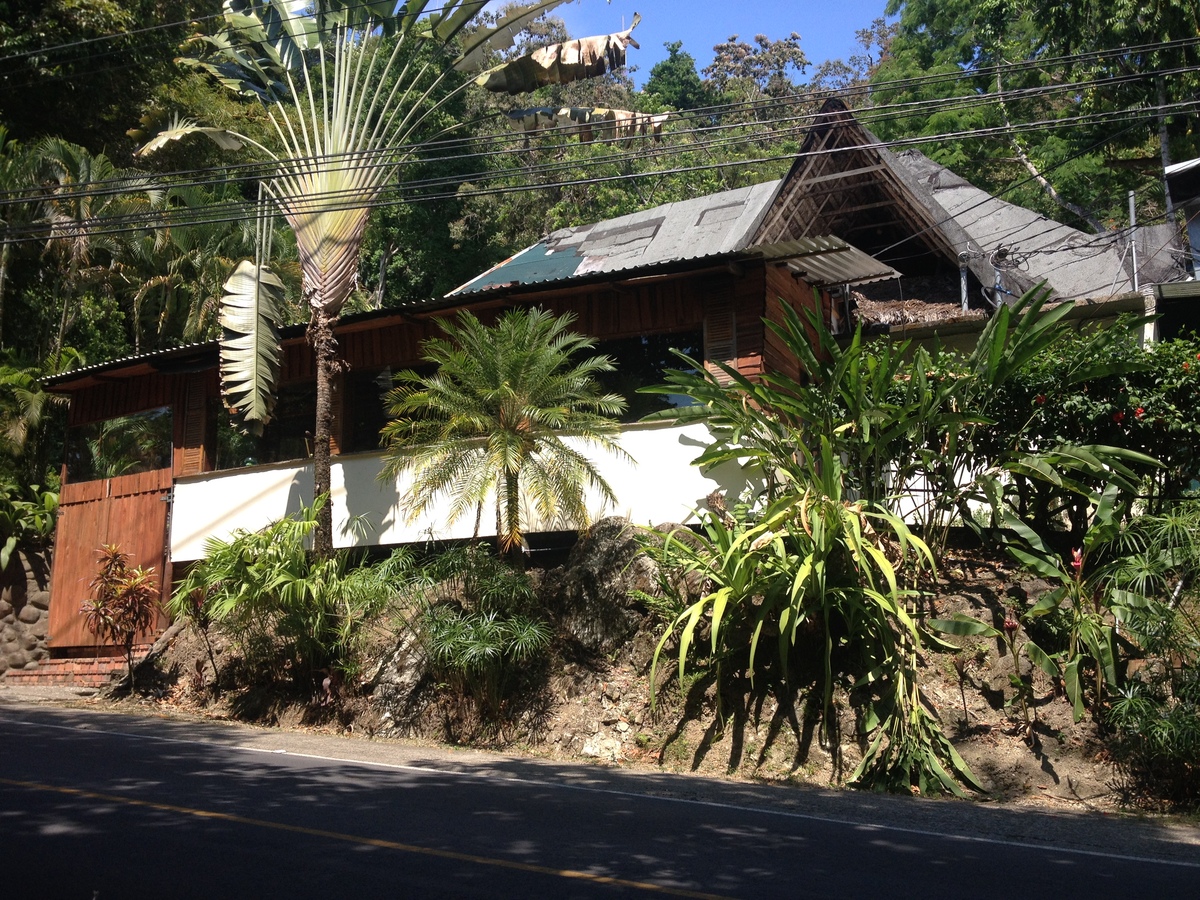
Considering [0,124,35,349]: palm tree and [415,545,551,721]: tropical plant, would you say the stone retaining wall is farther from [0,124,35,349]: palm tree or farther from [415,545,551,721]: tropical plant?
[415,545,551,721]: tropical plant

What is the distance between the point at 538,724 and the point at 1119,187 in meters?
24.0

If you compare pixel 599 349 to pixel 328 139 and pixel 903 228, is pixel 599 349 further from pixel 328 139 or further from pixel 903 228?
pixel 903 228

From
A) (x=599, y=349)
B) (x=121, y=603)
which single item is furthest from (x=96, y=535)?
(x=599, y=349)

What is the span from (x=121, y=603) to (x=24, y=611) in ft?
14.9

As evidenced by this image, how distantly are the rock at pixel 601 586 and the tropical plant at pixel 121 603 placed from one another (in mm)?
7322

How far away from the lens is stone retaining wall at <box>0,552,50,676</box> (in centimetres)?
1895

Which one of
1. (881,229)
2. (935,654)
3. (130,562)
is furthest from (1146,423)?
(130,562)

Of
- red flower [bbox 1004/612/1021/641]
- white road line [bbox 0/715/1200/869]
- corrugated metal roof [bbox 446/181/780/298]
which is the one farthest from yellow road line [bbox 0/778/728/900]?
corrugated metal roof [bbox 446/181/780/298]

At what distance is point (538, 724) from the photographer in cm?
1167

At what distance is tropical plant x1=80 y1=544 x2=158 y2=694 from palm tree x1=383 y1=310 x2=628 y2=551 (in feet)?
19.9

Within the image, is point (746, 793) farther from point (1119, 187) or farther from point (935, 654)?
point (1119, 187)

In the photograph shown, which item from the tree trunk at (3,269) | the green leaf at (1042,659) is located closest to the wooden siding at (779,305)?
the green leaf at (1042,659)

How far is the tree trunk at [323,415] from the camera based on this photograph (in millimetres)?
14039

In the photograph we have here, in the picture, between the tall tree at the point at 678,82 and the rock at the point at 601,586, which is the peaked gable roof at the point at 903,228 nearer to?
the rock at the point at 601,586
